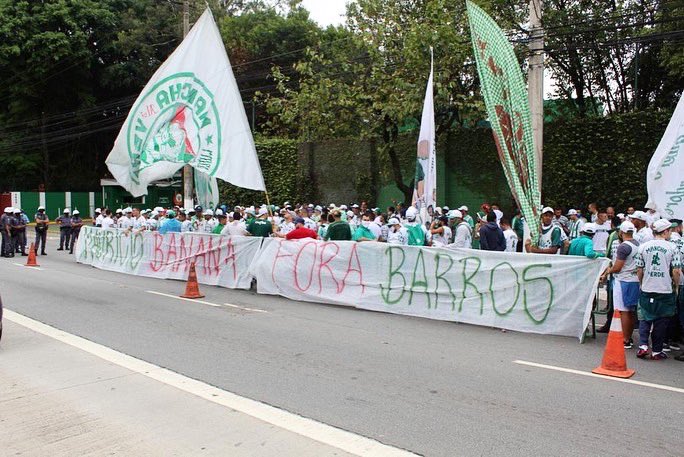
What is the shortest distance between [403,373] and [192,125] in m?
7.19

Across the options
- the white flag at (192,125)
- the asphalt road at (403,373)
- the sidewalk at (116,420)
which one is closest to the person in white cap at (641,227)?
the asphalt road at (403,373)

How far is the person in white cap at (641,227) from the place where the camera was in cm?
826

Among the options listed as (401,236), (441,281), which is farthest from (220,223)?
(441,281)

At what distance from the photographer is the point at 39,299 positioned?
1170cm

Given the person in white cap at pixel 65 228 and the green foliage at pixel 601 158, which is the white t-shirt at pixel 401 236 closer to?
the green foliage at pixel 601 158

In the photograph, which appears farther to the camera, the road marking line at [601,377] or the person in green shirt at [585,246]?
the person in green shirt at [585,246]

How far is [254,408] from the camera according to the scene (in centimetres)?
546

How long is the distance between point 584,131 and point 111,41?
33914mm

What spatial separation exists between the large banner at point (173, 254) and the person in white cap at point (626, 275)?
23.4ft

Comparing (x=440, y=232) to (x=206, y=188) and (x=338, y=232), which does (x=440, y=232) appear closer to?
(x=338, y=232)

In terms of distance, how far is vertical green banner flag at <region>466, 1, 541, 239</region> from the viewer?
9898mm

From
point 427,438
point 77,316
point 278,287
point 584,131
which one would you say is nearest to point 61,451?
point 427,438

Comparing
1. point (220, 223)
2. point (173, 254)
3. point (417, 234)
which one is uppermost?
point (220, 223)

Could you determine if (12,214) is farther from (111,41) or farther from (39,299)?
(111,41)
